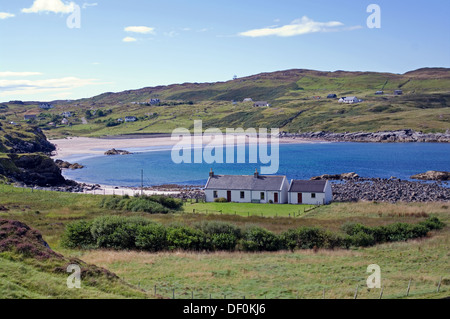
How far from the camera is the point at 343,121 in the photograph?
16788cm

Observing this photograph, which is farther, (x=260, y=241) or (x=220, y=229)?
(x=220, y=229)

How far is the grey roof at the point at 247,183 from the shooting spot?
53125 millimetres

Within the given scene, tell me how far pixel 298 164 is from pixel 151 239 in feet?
233


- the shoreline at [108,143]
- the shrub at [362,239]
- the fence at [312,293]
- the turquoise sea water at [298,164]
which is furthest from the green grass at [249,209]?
the shoreline at [108,143]

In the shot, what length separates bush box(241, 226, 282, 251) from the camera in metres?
30.5

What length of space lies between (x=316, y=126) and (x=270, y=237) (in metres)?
144

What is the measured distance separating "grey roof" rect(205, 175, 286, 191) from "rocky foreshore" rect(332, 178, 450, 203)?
29.0 feet

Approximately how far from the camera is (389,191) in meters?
63.8

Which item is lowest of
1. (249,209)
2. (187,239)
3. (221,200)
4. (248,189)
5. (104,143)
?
(249,209)

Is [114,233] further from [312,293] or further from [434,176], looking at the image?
[434,176]

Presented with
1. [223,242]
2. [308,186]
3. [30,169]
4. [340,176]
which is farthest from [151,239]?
[30,169]
